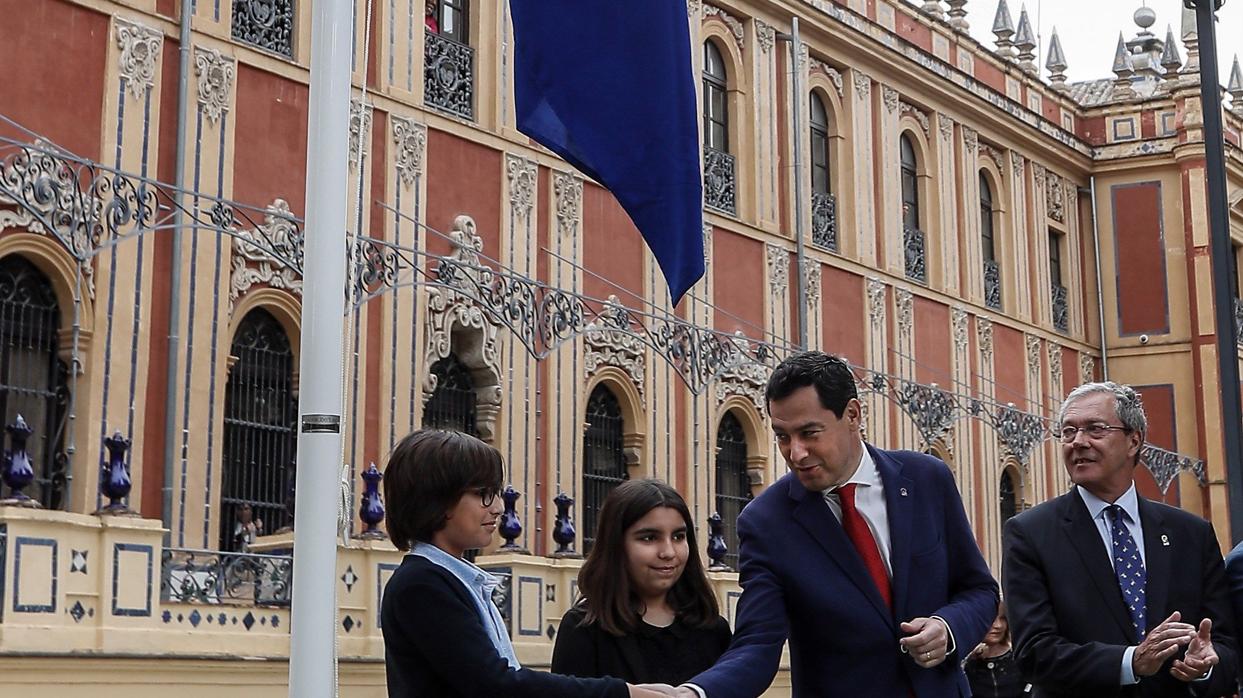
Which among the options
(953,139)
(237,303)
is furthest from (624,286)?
(953,139)

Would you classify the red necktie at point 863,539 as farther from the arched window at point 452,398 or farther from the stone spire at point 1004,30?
the stone spire at point 1004,30

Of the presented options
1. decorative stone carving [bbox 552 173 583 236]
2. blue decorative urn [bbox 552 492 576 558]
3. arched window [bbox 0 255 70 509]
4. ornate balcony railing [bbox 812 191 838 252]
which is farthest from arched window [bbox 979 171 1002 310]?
arched window [bbox 0 255 70 509]

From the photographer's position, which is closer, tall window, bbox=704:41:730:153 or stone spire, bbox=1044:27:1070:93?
tall window, bbox=704:41:730:153

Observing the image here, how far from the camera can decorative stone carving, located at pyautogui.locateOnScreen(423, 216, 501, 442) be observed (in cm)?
1650

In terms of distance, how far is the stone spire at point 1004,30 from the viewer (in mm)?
29222

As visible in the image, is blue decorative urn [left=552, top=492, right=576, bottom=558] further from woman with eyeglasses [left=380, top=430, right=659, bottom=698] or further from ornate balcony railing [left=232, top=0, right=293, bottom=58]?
woman with eyeglasses [left=380, top=430, right=659, bottom=698]

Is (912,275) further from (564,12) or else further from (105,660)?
(564,12)

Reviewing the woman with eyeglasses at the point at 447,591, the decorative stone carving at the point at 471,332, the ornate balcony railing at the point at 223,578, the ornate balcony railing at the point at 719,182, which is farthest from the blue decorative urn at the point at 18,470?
the ornate balcony railing at the point at 719,182

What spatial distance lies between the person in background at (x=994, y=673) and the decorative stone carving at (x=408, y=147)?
8.53m

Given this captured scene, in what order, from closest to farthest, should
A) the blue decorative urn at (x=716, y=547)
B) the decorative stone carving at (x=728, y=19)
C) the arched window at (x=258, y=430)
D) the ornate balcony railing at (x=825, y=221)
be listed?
the arched window at (x=258, y=430)
the blue decorative urn at (x=716, y=547)
the decorative stone carving at (x=728, y=19)
the ornate balcony railing at (x=825, y=221)

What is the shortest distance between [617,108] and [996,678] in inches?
181

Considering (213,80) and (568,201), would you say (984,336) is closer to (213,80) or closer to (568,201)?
(568,201)

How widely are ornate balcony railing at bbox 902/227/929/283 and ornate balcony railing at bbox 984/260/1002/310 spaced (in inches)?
71.8

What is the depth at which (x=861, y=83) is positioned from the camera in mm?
23703
